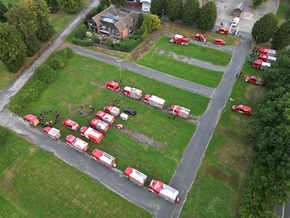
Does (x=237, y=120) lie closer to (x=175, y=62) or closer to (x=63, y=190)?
(x=175, y=62)

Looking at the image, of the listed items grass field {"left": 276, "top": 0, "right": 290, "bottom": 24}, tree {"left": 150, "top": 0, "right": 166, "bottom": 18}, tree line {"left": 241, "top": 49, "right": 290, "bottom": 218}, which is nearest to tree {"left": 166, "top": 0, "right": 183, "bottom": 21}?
tree {"left": 150, "top": 0, "right": 166, "bottom": 18}

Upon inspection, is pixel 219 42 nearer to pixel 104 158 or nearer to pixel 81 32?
pixel 81 32

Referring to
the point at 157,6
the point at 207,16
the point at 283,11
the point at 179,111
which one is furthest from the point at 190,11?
the point at 283,11

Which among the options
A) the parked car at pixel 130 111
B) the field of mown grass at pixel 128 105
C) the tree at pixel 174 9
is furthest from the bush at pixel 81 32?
the parked car at pixel 130 111

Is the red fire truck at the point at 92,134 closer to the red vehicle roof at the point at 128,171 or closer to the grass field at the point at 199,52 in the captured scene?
the red vehicle roof at the point at 128,171

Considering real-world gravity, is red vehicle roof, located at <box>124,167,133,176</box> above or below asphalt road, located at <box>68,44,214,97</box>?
below

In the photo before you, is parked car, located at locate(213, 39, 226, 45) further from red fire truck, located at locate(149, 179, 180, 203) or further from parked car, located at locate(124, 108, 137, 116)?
red fire truck, located at locate(149, 179, 180, 203)

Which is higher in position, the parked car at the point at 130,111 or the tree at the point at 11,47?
the tree at the point at 11,47

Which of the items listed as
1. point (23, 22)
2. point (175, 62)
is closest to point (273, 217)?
point (175, 62)
